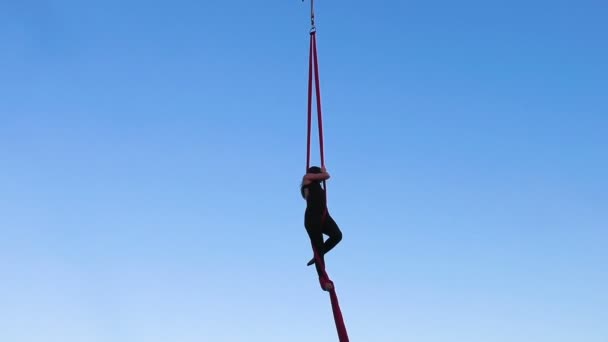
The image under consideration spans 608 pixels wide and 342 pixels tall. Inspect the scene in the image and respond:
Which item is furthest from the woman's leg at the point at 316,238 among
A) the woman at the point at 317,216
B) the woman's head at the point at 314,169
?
the woman's head at the point at 314,169

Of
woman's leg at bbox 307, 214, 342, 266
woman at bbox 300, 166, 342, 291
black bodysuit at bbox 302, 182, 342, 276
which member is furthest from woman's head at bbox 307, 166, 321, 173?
woman's leg at bbox 307, 214, 342, 266

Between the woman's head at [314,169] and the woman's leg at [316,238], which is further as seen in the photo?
the woman's head at [314,169]

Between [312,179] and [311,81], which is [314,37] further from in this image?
[312,179]

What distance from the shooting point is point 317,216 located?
40.7 feet

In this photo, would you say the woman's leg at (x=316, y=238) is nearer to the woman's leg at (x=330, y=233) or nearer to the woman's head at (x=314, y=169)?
the woman's leg at (x=330, y=233)

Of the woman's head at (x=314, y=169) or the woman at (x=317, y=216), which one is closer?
the woman at (x=317, y=216)

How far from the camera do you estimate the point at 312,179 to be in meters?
12.5

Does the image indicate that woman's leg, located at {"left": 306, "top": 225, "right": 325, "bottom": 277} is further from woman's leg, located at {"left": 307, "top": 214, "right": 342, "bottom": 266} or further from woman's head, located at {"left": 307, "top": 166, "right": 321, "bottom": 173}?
woman's head, located at {"left": 307, "top": 166, "right": 321, "bottom": 173}

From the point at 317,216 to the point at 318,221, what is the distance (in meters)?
0.07

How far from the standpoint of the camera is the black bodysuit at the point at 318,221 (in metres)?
12.4

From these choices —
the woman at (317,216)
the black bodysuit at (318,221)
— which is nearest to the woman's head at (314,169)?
the woman at (317,216)

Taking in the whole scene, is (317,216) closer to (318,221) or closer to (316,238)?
(318,221)

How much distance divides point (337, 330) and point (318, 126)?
2.56m

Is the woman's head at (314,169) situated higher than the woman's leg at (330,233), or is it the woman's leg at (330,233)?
the woman's head at (314,169)
